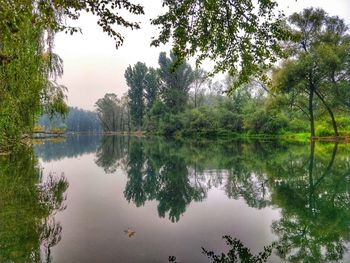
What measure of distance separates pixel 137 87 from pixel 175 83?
18.1 metres

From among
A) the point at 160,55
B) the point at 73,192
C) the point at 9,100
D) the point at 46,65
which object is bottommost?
the point at 73,192

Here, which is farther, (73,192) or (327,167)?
(327,167)

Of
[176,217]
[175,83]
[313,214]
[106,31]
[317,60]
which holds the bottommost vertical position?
[176,217]

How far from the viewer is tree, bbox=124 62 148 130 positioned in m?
89.8

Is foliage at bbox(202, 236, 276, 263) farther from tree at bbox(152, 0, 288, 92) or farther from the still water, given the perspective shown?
tree at bbox(152, 0, 288, 92)

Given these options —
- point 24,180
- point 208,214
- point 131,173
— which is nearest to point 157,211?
point 208,214

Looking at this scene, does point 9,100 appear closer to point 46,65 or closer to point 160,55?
point 46,65

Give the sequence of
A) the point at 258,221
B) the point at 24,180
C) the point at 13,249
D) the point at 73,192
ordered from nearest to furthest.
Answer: the point at 13,249 < the point at 258,221 < the point at 73,192 < the point at 24,180

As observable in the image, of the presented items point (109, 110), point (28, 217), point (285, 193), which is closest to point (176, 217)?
point (28, 217)

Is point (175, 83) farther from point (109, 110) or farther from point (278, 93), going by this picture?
point (109, 110)

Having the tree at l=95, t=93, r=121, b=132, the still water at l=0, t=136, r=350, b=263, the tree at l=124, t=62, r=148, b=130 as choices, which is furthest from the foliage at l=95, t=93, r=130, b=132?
the still water at l=0, t=136, r=350, b=263

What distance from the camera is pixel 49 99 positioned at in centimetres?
1672

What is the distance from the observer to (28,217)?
694cm

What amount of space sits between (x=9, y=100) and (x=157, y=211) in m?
8.51
